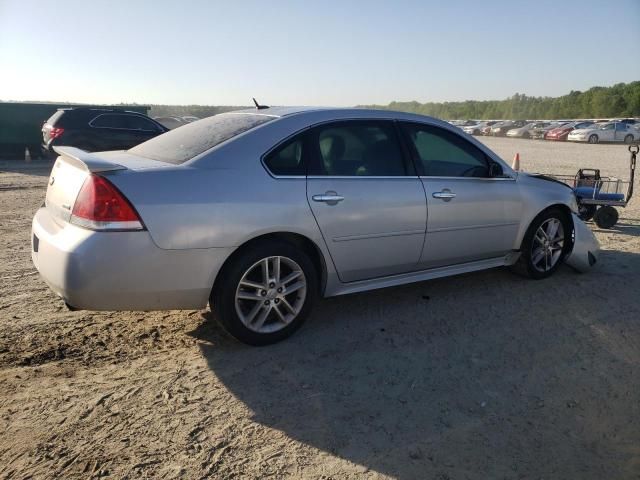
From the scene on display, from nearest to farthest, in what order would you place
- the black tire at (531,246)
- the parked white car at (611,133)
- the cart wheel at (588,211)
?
the black tire at (531,246) → the cart wheel at (588,211) → the parked white car at (611,133)

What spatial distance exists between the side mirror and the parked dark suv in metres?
12.1

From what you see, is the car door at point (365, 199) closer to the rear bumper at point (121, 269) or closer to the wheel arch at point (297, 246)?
the wheel arch at point (297, 246)

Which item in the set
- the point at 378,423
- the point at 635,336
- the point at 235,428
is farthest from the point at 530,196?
the point at 235,428

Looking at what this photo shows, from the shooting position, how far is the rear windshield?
12.4 feet

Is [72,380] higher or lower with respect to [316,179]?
lower

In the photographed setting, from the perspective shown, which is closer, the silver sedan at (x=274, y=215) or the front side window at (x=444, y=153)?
the silver sedan at (x=274, y=215)

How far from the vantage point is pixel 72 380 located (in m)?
3.28

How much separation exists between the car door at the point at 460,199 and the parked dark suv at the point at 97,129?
39.5 ft

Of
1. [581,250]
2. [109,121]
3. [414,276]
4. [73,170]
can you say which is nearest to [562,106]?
[109,121]

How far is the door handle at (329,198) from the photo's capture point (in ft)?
12.7

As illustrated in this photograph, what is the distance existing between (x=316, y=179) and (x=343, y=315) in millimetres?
1180

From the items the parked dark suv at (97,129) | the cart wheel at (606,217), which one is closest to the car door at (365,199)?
the cart wheel at (606,217)

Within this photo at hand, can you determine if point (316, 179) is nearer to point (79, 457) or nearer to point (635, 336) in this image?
point (79, 457)

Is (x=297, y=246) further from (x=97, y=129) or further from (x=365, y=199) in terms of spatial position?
(x=97, y=129)
